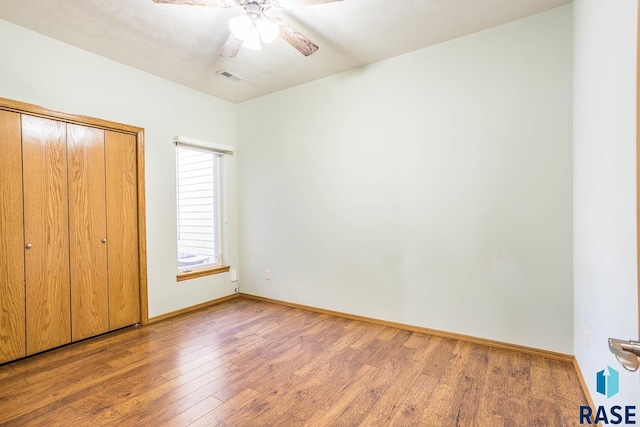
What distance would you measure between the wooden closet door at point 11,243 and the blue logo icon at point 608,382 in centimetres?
393

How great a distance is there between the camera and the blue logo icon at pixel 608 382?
1.37 meters

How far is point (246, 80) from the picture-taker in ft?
11.6

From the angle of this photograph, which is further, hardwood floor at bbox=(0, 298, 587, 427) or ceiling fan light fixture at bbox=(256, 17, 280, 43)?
ceiling fan light fixture at bbox=(256, 17, 280, 43)

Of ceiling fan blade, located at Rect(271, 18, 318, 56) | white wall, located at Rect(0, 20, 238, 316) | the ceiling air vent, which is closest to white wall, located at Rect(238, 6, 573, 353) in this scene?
the ceiling air vent

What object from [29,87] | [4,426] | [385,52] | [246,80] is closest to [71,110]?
[29,87]

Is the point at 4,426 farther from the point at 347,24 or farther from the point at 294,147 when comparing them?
the point at 347,24

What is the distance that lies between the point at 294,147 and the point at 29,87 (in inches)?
97.4

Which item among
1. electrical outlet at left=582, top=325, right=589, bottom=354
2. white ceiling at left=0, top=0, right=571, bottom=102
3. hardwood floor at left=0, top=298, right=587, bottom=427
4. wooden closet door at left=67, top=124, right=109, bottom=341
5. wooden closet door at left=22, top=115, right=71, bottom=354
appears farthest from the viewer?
wooden closet door at left=67, top=124, right=109, bottom=341

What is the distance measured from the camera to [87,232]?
2869 mm

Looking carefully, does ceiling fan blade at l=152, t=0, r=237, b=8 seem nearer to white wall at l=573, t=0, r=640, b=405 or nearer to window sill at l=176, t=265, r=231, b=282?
white wall at l=573, t=0, r=640, b=405

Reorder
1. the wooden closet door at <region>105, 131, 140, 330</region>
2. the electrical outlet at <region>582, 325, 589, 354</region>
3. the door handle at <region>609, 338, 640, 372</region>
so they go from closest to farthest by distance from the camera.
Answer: the door handle at <region>609, 338, 640, 372</region> < the electrical outlet at <region>582, 325, 589, 354</region> < the wooden closet door at <region>105, 131, 140, 330</region>

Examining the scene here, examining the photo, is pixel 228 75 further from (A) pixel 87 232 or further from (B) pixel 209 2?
(A) pixel 87 232

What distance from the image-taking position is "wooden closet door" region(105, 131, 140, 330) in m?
3.04

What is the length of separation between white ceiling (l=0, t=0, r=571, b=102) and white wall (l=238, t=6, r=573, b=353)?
23 centimetres
